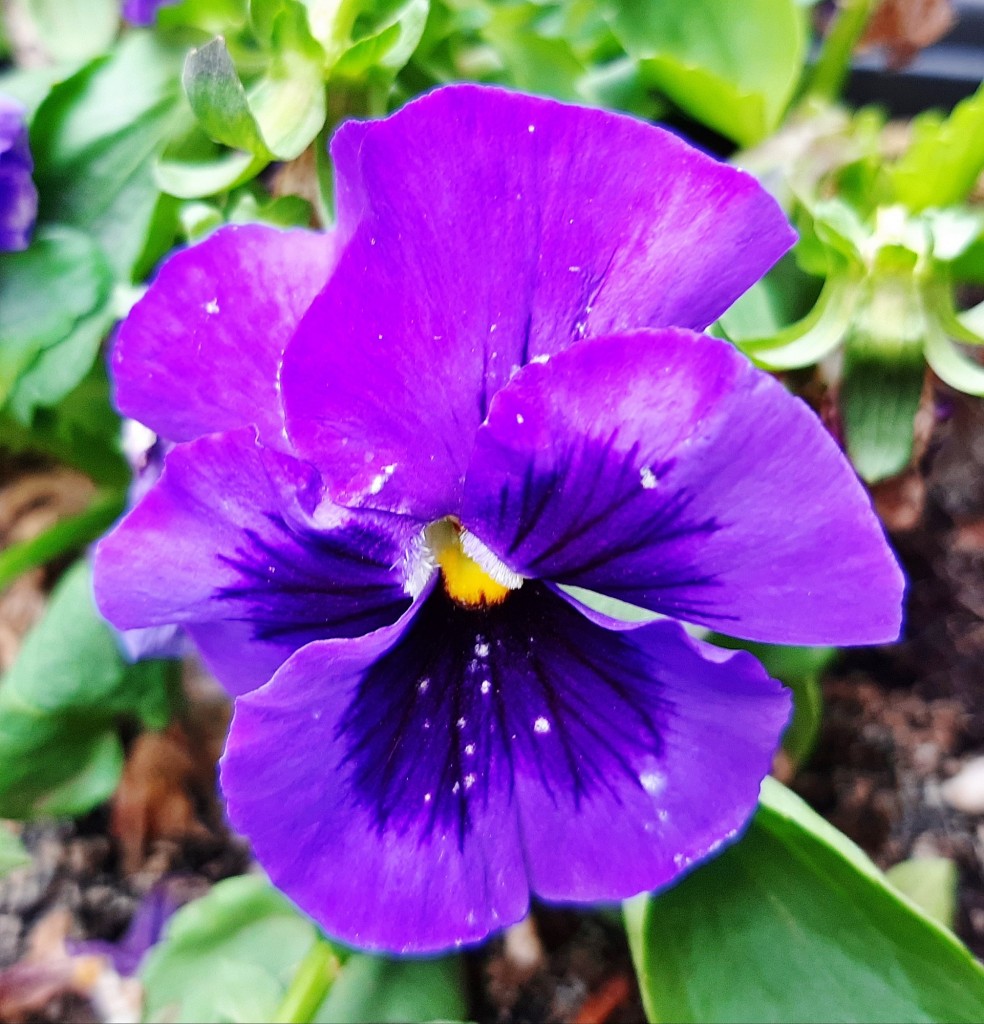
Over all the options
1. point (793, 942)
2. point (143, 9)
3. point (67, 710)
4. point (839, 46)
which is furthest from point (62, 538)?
point (839, 46)

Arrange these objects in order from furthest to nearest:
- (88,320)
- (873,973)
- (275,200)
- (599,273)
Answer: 1. (88,320)
2. (275,200)
3. (873,973)
4. (599,273)

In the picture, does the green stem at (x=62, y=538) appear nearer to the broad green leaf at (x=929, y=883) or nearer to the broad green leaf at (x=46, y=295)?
the broad green leaf at (x=46, y=295)

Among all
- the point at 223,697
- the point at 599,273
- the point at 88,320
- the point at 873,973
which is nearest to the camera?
the point at 599,273

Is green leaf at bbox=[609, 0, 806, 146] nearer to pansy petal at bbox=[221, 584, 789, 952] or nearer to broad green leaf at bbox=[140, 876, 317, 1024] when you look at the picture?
pansy petal at bbox=[221, 584, 789, 952]

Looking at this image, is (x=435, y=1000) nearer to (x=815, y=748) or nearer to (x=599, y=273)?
(x=815, y=748)

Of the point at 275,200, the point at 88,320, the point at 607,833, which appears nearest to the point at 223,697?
the point at 88,320

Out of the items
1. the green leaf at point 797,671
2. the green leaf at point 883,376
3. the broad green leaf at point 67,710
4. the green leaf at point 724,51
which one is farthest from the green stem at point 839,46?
the broad green leaf at point 67,710

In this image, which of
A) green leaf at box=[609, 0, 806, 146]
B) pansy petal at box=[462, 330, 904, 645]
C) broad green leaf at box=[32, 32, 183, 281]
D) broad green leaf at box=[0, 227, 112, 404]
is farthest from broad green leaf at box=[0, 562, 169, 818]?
green leaf at box=[609, 0, 806, 146]

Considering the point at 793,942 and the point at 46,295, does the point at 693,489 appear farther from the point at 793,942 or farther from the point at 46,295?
the point at 46,295
